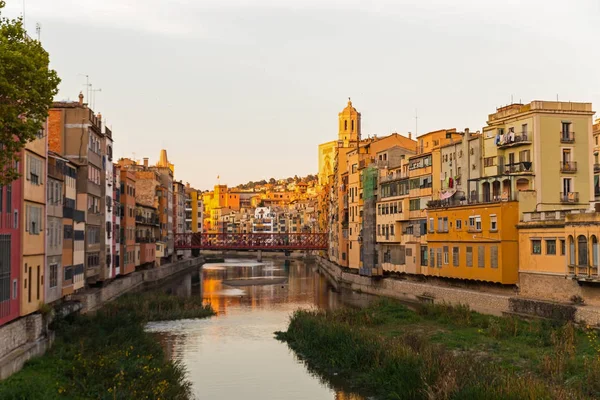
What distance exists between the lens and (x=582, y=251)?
40.6 meters

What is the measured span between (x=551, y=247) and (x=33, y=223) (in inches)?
1151

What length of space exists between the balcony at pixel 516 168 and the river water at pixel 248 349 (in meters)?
17.0

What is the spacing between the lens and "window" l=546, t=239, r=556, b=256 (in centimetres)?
4406

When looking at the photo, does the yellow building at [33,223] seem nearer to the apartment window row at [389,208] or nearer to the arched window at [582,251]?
the arched window at [582,251]

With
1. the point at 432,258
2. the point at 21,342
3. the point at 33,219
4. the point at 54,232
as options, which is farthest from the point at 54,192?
the point at 432,258

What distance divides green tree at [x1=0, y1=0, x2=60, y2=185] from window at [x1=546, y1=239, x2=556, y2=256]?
103 feet

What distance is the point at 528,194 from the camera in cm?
5000

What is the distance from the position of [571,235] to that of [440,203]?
19.0m

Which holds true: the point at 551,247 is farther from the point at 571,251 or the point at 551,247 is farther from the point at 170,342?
the point at 170,342

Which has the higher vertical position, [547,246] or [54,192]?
[54,192]

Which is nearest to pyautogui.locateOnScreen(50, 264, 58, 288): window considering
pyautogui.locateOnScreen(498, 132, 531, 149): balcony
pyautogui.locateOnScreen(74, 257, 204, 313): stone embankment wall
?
pyautogui.locateOnScreen(74, 257, 204, 313): stone embankment wall

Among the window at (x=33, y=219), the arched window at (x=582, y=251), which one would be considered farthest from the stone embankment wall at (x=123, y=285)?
the arched window at (x=582, y=251)

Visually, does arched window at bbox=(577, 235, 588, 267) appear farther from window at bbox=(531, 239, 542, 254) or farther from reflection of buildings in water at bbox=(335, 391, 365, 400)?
reflection of buildings in water at bbox=(335, 391, 365, 400)

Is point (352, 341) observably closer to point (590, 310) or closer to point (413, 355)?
point (413, 355)
